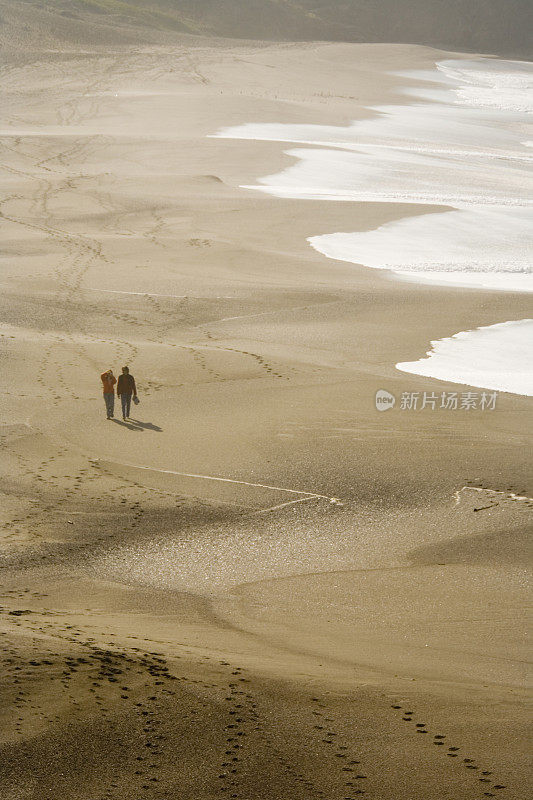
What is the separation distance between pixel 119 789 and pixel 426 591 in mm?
3392

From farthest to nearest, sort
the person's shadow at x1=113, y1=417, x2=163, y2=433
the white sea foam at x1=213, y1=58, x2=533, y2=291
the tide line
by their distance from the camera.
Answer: the white sea foam at x1=213, y1=58, x2=533, y2=291 < the person's shadow at x1=113, y1=417, x2=163, y2=433 < the tide line

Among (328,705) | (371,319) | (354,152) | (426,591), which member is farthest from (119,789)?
(354,152)

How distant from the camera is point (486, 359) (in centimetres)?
1395

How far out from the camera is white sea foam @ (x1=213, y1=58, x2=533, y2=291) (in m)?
20.6

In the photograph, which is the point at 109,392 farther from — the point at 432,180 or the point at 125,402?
the point at 432,180

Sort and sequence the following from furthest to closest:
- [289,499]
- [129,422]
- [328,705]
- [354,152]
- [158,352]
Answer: [354,152], [158,352], [129,422], [289,499], [328,705]

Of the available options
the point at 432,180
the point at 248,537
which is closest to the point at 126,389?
the point at 248,537

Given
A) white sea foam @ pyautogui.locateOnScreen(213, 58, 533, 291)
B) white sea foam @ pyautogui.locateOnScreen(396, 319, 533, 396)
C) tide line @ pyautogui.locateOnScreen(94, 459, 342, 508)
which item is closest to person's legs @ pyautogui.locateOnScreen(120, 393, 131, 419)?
tide line @ pyautogui.locateOnScreen(94, 459, 342, 508)

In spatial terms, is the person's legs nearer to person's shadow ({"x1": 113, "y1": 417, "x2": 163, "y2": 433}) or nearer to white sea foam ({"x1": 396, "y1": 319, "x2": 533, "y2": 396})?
person's shadow ({"x1": 113, "y1": 417, "x2": 163, "y2": 433})

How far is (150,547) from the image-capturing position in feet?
27.9

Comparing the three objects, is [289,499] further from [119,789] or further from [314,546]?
[119,789]

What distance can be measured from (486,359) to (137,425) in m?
5.41

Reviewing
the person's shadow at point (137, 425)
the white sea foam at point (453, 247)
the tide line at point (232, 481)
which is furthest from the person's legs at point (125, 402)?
the white sea foam at point (453, 247)

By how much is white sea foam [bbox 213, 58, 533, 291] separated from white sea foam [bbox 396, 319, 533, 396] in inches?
131
